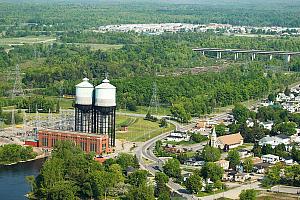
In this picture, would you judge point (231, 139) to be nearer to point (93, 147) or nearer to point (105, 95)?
point (105, 95)

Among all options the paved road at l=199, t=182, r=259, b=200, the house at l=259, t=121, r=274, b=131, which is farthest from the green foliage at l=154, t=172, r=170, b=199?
the house at l=259, t=121, r=274, b=131

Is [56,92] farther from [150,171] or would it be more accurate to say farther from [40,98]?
[150,171]

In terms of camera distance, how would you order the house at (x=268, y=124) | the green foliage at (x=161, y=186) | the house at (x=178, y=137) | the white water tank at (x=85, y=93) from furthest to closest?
the house at (x=268, y=124)
the house at (x=178, y=137)
the white water tank at (x=85, y=93)
the green foliage at (x=161, y=186)

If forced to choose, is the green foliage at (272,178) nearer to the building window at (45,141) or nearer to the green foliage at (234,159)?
the green foliage at (234,159)

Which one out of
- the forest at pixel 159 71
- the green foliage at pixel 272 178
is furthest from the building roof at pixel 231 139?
the green foliage at pixel 272 178

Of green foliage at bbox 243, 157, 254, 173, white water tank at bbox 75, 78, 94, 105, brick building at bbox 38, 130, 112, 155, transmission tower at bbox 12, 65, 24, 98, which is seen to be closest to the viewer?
green foliage at bbox 243, 157, 254, 173

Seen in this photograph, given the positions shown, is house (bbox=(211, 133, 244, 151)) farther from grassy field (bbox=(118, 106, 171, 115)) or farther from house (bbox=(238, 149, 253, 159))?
grassy field (bbox=(118, 106, 171, 115))
